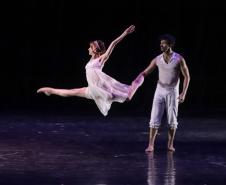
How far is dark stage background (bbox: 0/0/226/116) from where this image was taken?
17.0 metres

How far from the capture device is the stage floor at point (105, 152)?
7668 millimetres

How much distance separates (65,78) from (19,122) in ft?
13.7

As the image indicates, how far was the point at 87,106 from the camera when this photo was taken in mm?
16406

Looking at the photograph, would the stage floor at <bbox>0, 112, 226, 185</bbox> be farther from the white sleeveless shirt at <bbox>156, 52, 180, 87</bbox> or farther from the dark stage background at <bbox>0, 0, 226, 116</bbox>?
the dark stage background at <bbox>0, 0, 226, 116</bbox>

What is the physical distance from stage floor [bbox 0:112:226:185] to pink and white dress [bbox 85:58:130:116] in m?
0.72

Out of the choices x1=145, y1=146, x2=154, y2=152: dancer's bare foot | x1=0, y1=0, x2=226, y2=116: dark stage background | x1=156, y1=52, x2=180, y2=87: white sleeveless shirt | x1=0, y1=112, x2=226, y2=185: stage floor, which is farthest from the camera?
x1=0, y1=0, x2=226, y2=116: dark stage background

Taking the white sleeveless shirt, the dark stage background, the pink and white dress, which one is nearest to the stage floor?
the pink and white dress

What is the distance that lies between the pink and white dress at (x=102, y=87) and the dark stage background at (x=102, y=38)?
663 centimetres

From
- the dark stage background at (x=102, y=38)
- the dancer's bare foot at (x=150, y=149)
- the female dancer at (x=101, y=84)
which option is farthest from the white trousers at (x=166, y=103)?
the dark stage background at (x=102, y=38)

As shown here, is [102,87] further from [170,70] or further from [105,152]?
[170,70]

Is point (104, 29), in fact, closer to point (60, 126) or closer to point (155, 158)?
point (60, 126)

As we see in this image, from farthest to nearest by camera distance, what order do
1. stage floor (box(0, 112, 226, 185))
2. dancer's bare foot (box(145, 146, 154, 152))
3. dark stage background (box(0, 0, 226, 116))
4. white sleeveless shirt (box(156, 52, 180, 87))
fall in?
1. dark stage background (box(0, 0, 226, 116))
2. dancer's bare foot (box(145, 146, 154, 152))
3. white sleeveless shirt (box(156, 52, 180, 87))
4. stage floor (box(0, 112, 226, 185))

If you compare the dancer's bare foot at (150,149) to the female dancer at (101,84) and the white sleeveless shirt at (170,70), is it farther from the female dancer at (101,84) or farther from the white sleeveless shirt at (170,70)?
the white sleeveless shirt at (170,70)

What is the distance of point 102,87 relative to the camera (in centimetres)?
980
